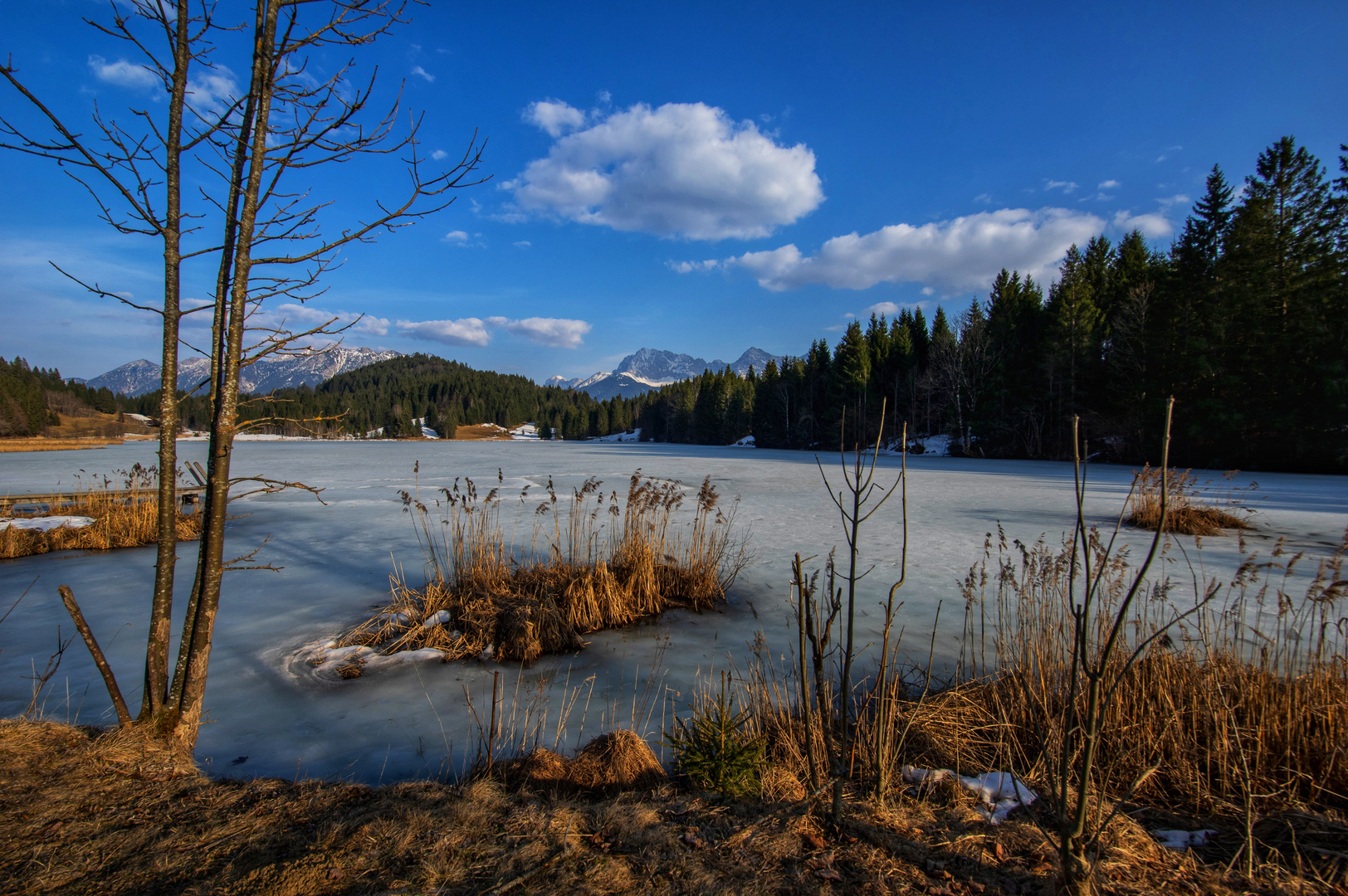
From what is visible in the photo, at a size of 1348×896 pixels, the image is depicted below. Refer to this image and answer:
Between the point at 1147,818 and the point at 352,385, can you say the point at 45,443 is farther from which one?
the point at 352,385

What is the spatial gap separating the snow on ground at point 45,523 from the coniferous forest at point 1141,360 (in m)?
4.86

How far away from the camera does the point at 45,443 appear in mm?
45344

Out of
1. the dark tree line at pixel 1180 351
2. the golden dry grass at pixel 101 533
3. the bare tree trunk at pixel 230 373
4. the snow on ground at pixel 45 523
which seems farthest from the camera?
the dark tree line at pixel 1180 351

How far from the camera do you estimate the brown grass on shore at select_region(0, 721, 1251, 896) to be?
65.6 inches

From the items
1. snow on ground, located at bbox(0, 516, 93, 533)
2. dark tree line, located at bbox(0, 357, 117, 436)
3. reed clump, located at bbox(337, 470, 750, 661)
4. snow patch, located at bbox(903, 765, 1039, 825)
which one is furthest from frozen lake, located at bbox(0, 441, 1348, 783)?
dark tree line, located at bbox(0, 357, 117, 436)

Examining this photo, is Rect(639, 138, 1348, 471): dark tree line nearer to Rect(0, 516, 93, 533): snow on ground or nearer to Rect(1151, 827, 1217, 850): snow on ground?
Rect(1151, 827, 1217, 850): snow on ground

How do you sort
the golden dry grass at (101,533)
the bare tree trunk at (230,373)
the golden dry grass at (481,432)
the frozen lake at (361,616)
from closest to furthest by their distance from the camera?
1. the bare tree trunk at (230,373)
2. the frozen lake at (361,616)
3. the golden dry grass at (101,533)
4. the golden dry grass at (481,432)

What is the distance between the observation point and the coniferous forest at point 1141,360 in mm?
21469

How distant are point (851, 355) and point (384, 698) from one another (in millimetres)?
44526

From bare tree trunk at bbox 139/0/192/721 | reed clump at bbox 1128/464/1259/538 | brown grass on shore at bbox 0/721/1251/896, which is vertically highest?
bare tree trunk at bbox 139/0/192/721

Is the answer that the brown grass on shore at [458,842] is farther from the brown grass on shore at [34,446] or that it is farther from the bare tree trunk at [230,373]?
the brown grass on shore at [34,446]

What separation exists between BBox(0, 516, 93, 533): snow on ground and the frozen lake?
0.77m

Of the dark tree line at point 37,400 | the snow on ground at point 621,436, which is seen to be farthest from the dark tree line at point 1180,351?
the dark tree line at point 37,400

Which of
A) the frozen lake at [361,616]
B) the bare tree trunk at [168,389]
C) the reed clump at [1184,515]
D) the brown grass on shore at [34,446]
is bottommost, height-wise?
the brown grass on shore at [34,446]
